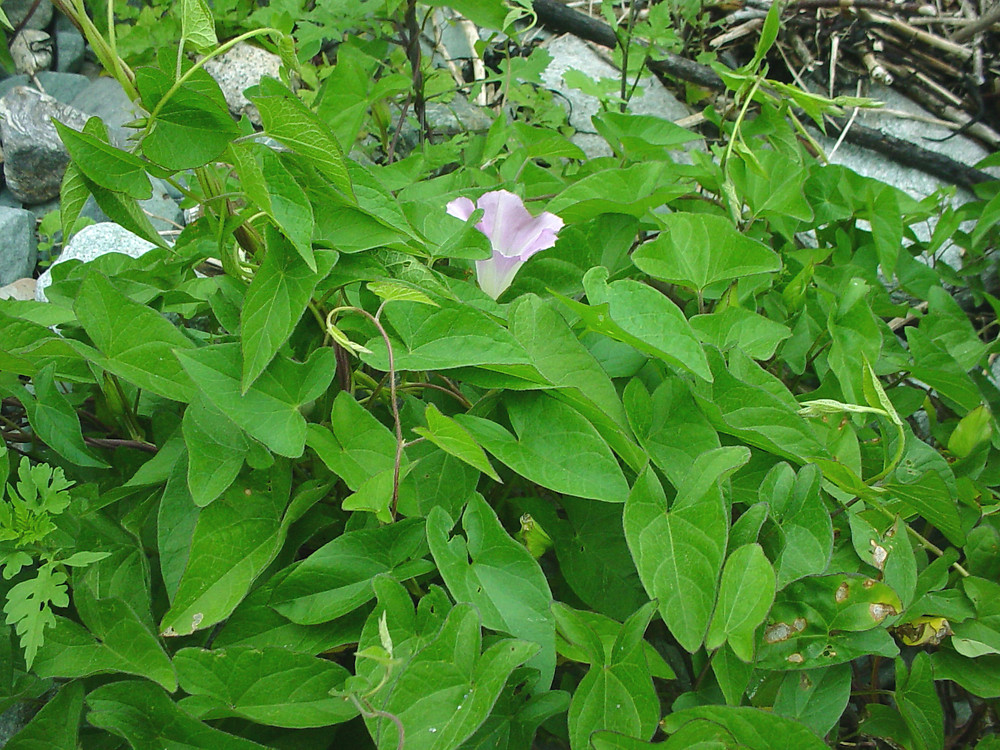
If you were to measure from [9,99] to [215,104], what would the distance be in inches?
71.9

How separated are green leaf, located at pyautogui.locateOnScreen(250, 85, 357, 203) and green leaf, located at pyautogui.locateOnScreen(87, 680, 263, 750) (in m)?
0.52

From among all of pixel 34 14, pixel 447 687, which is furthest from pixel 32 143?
pixel 447 687

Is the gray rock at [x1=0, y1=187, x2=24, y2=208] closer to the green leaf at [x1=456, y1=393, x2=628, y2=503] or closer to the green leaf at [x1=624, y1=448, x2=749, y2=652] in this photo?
the green leaf at [x1=456, y1=393, x2=628, y2=503]

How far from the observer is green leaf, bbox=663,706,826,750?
666mm

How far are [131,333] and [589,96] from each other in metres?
1.72

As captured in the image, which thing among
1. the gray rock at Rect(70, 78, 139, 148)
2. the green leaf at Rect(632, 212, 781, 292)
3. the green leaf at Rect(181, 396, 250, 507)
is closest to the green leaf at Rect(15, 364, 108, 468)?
the green leaf at Rect(181, 396, 250, 507)

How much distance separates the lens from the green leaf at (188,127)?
0.73 m

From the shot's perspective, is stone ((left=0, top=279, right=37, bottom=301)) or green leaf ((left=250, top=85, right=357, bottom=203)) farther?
stone ((left=0, top=279, right=37, bottom=301))

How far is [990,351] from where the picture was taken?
125 cm

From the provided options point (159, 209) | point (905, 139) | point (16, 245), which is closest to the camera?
point (16, 245)

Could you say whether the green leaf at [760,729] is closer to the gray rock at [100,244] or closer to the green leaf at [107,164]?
the green leaf at [107,164]

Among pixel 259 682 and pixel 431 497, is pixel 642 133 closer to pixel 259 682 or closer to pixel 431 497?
pixel 431 497

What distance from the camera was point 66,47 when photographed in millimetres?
2482

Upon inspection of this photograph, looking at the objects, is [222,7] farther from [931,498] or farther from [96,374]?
[931,498]
